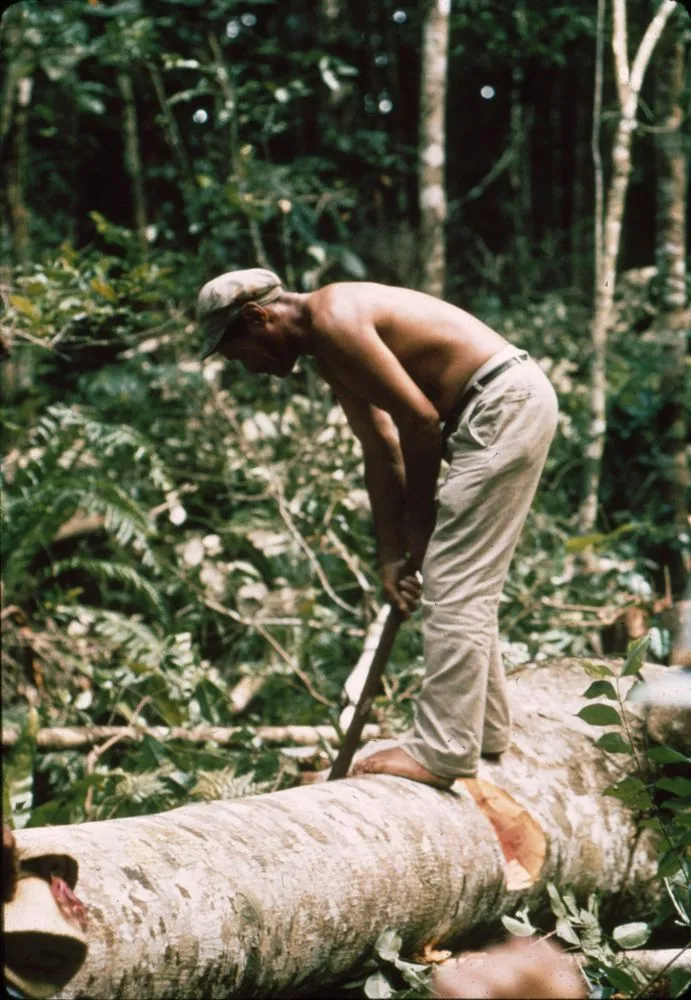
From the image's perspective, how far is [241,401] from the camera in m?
7.64

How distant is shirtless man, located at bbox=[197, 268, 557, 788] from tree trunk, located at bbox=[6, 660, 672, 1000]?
0.69ft

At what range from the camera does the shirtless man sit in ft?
10.7

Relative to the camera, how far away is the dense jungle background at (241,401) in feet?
15.4

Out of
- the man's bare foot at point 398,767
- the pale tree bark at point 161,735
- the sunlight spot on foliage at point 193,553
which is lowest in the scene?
the pale tree bark at point 161,735

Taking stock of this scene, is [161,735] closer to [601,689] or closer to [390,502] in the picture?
[390,502]

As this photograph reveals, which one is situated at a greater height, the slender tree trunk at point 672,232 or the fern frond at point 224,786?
the slender tree trunk at point 672,232

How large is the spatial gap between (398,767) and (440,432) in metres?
1.08

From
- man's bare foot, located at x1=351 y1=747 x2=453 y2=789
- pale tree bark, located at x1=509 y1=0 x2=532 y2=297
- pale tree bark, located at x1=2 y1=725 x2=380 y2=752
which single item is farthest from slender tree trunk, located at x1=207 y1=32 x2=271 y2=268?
pale tree bark, located at x1=509 y1=0 x2=532 y2=297

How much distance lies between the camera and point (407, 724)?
4293mm

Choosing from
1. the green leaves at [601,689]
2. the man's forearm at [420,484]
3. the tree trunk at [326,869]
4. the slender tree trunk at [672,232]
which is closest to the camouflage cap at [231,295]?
the man's forearm at [420,484]

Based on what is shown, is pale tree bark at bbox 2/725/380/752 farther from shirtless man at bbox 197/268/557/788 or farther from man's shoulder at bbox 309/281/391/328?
man's shoulder at bbox 309/281/391/328

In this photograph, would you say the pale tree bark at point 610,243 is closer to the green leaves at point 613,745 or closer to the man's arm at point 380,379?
the man's arm at point 380,379

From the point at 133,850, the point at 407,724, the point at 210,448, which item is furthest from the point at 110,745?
the point at 210,448

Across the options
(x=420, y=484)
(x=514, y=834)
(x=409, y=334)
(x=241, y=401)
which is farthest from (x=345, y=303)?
(x=241, y=401)
